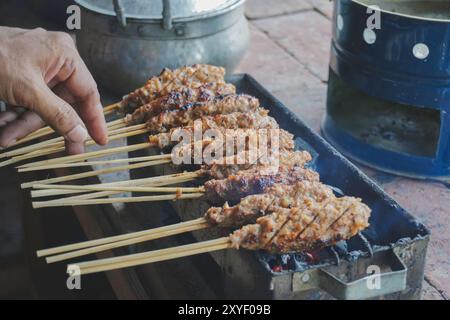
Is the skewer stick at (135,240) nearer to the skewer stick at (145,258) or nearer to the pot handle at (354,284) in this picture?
the skewer stick at (145,258)

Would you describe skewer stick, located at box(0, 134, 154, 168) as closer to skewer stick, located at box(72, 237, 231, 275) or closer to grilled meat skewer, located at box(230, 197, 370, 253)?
skewer stick, located at box(72, 237, 231, 275)

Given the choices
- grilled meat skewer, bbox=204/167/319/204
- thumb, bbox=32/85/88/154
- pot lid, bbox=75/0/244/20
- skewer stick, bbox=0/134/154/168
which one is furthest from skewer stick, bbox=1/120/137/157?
pot lid, bbox=75/0/244/20

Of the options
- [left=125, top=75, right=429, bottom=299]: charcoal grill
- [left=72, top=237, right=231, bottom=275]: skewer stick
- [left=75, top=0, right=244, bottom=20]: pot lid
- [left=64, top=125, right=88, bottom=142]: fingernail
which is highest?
[left=75, top=0, right=244, bottom=20]: pot lid

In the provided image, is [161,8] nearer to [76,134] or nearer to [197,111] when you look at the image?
[197,111]

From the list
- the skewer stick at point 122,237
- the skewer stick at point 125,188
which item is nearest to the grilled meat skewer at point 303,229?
the skewer stick at point 122,237

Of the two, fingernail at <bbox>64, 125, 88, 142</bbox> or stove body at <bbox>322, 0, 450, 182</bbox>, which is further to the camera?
stove body at <bbox>322, 0, 450, 182</bbox>
